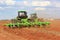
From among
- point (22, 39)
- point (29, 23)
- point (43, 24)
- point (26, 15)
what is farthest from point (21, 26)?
point (22, 39)

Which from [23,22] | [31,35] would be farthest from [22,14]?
[31,35]

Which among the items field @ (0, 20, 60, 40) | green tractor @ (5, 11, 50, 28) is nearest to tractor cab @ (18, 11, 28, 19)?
green tractor @ (5, 11, 50, 28)

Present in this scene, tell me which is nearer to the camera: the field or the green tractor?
the field

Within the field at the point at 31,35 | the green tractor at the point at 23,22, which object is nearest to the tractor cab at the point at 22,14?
the green tractor at the point at 23,22

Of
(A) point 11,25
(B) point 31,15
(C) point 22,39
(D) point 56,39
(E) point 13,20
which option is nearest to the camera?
(D) point 56,39

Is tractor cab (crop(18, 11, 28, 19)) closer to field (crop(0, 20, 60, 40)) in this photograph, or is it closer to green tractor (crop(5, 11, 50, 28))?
green tractor (crop(5, 11, 50, 28))

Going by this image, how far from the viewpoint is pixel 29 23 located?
32.1 meters

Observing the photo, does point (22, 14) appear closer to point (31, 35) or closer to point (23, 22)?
point (23, 22)

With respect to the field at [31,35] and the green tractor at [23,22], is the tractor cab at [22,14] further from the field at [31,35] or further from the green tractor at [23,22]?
the field at [31,35]

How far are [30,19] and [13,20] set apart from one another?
104 inches

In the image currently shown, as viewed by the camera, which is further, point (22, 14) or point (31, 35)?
point (22, 14)

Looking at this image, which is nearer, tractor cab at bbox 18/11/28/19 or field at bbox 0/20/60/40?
field at bbox 0/20/60/40

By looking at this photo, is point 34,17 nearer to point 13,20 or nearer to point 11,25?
point 13,20

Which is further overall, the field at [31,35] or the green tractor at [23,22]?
the green tractor at [23,22]
